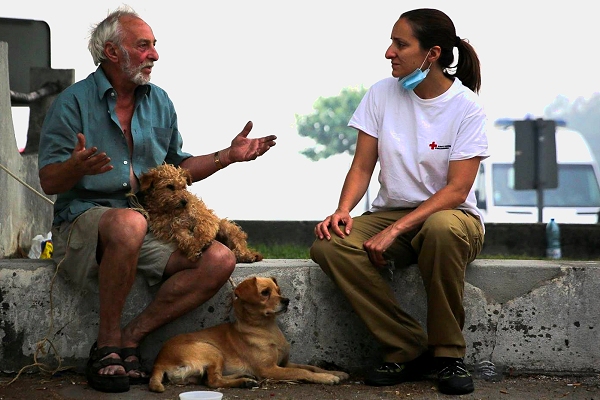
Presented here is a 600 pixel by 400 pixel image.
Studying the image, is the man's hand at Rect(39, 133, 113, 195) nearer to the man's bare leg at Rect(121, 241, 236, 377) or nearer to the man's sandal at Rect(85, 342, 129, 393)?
the man's bare leg at Rect(121, 241, 236, 377)

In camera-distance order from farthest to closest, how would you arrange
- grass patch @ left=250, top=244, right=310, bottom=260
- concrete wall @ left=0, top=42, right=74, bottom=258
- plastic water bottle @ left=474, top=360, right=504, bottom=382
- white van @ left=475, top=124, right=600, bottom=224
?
white van @ left=475, top=124, right=600, bottom=224
grass patch @ left=250, top=244, right=310, bottom=260
concrete wall @ left=0, top=42, right=74, bottom=258
plastic water bottle @ left=474, top=360, right=504, bottom=382

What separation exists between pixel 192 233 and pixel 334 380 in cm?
102

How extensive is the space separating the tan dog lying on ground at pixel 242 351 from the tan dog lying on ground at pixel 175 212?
0.32 meters

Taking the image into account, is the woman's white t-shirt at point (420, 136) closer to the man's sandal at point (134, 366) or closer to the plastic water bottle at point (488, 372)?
the plastic water bottle at point (488, 372)

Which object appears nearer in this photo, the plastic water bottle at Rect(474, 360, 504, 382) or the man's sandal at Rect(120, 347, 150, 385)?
the man's sandal at Rect(120, 347, 150, 385)

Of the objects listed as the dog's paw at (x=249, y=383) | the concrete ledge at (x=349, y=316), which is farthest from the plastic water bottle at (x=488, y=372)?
the dog's paw at (x=249, y=383)

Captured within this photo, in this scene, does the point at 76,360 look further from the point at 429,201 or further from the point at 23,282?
the point at 429,201

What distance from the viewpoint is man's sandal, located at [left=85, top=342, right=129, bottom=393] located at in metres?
4.31

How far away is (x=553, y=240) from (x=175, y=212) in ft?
16.9

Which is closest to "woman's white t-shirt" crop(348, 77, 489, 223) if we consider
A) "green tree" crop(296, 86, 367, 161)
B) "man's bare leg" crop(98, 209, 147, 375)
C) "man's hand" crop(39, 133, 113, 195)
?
"man's bare leg" crop(98, 209, 147, 375)

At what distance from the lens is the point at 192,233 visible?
4547mm

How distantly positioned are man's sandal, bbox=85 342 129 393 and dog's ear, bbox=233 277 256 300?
0.65 meters

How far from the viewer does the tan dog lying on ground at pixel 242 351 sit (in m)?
4.45

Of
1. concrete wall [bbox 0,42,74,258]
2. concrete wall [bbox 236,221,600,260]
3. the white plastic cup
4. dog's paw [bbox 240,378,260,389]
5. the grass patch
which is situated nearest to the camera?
the white plastic cup
